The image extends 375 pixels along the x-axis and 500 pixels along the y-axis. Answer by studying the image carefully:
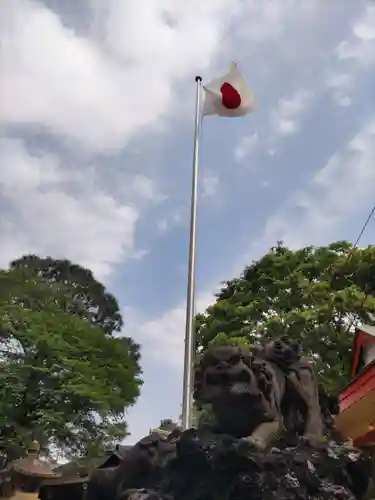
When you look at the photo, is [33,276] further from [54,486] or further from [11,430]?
[54,486]

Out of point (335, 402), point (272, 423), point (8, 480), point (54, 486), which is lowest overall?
point (272, 423)

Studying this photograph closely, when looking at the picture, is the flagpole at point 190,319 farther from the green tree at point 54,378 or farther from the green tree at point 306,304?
the green tree at point 54,378

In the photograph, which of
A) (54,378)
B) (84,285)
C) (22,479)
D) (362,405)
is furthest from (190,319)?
(84,285)

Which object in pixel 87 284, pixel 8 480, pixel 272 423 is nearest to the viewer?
pixel 272 423

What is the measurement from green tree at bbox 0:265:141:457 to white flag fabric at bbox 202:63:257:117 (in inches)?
534

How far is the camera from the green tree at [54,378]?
24703 mm

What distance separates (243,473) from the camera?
4.38 metres

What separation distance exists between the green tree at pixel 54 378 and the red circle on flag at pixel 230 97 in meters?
13.8

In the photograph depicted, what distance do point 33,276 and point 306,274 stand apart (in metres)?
→ 12.5

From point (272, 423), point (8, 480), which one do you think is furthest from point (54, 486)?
point (272, 423)

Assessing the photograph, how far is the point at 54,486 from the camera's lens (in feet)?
42.9

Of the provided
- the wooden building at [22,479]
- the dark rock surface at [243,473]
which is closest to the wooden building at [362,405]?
the dark rock surface at [243,473]

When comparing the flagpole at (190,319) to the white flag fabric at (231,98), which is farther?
the white flag fabric at (231,98)

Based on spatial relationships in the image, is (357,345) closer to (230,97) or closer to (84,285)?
(230,97)
